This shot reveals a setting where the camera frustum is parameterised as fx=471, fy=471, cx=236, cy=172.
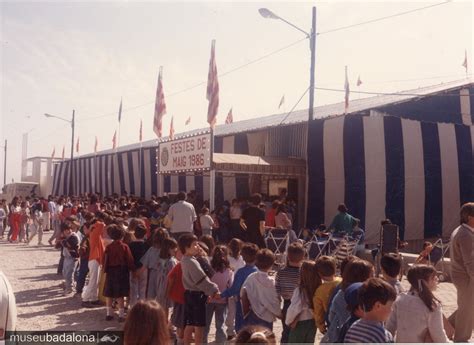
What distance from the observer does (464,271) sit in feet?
17.8

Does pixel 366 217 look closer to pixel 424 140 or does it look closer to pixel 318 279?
pixel 424 140

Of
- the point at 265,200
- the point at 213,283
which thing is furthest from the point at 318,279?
the point at 265,200

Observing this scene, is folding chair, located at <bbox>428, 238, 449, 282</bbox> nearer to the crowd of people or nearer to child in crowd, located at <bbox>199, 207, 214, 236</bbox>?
the crowd of people

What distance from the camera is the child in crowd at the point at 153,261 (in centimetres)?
618

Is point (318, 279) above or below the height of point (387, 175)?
below

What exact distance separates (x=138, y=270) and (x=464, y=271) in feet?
13.9

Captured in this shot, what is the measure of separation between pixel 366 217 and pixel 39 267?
8.66 m

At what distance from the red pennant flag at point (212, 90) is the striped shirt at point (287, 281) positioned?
28.6 ft

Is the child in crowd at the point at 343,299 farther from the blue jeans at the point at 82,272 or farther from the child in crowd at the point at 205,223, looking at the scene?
the child in crowd at the point at 205,223

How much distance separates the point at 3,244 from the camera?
55.5 feet

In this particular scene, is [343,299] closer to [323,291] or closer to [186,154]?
[323,291]

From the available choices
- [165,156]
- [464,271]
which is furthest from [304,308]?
[165,156]

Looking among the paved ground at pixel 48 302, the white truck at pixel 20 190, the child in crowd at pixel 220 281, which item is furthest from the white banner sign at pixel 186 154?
the white truck at pixel 20 190

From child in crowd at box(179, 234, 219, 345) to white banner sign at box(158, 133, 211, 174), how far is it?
7675 millimetres
